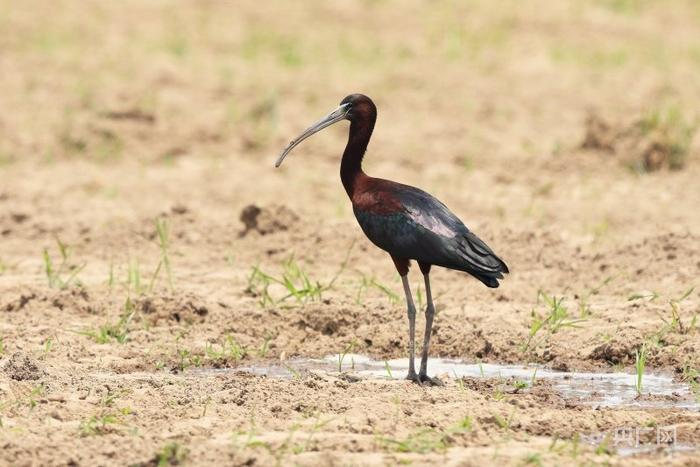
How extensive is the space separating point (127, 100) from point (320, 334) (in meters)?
6.48

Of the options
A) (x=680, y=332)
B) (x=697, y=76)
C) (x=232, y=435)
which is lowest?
(x=232, y=435)

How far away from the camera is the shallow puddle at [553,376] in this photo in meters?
7.14

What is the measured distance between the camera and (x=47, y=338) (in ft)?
26.9

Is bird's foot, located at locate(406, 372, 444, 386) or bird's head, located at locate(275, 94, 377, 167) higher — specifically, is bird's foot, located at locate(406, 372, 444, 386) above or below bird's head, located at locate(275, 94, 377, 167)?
below

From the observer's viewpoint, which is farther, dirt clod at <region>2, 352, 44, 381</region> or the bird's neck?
the bird's neck

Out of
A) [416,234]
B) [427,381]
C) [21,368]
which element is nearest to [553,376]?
[427,381]

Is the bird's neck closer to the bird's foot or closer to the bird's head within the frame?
the bird's head

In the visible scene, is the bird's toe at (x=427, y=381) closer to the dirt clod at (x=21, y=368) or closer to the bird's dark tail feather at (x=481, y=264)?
the bird's dark tail feather at (x=481, y=264)

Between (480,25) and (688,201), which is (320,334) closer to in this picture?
(688,201)

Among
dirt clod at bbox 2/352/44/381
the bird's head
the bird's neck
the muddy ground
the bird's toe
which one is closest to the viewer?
the muddy ground

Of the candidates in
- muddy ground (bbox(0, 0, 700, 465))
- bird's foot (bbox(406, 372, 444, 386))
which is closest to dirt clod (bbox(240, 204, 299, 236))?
muddy ground (bbox(0, 0, 700, 465))

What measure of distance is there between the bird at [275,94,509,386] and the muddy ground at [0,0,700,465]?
0.57 metres

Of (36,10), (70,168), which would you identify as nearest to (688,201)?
(70,168)

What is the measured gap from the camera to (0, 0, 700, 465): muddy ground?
21.1 ft
